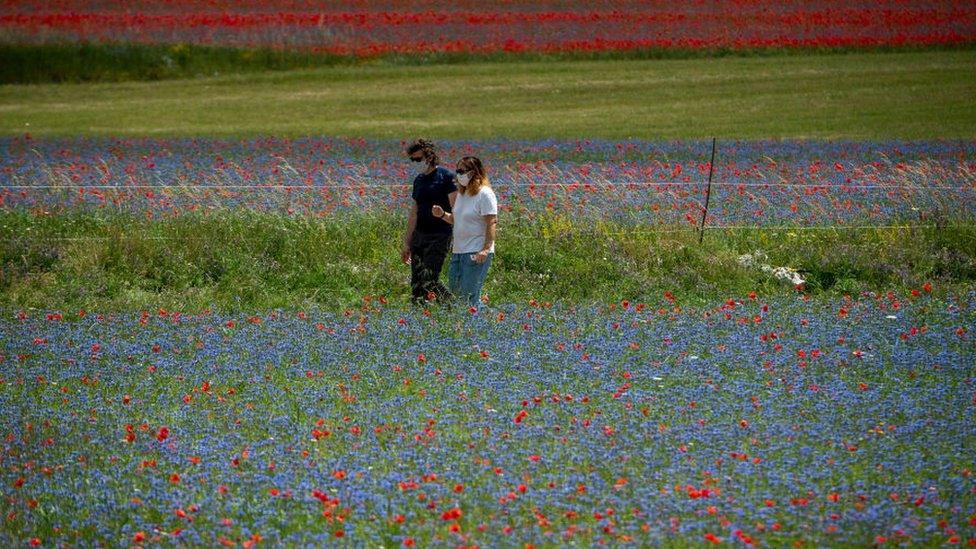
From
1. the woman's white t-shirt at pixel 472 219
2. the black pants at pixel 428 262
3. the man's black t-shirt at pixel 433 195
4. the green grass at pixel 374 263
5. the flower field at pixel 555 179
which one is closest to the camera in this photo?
the woman's white t-shirt at pixel 472 219

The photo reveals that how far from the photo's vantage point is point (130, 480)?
6328 millimetres

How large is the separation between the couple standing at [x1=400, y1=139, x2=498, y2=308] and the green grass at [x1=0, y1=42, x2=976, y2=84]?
25.8m

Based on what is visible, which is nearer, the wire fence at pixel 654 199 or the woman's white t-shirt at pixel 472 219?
the woman's white t-shirt at pixel 472 219

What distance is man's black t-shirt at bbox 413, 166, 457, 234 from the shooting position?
1031 centimetres

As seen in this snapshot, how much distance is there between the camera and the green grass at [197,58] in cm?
3506

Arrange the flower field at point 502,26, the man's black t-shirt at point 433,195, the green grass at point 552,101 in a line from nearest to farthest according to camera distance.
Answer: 1. the man's black t-shirt at point 433,195
2. the green grass at point 552,101
3. the flower field at point 502,26

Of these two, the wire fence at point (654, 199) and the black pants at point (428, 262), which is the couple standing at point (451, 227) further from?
the wire fence at point (654, 199)

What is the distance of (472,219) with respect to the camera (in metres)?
9.96

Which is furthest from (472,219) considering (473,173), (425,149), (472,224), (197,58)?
(197,58)

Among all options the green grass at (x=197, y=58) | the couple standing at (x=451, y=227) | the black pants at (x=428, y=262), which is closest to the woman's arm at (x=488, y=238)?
the couple standing at (x=451, y=227)

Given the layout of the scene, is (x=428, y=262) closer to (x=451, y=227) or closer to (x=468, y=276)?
(x=451, y=227)

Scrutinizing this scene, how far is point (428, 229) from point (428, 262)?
0.28 metres

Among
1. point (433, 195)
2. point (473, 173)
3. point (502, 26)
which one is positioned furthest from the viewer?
point (502, 26)

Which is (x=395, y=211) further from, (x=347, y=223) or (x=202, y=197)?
(x=202, y=197)
